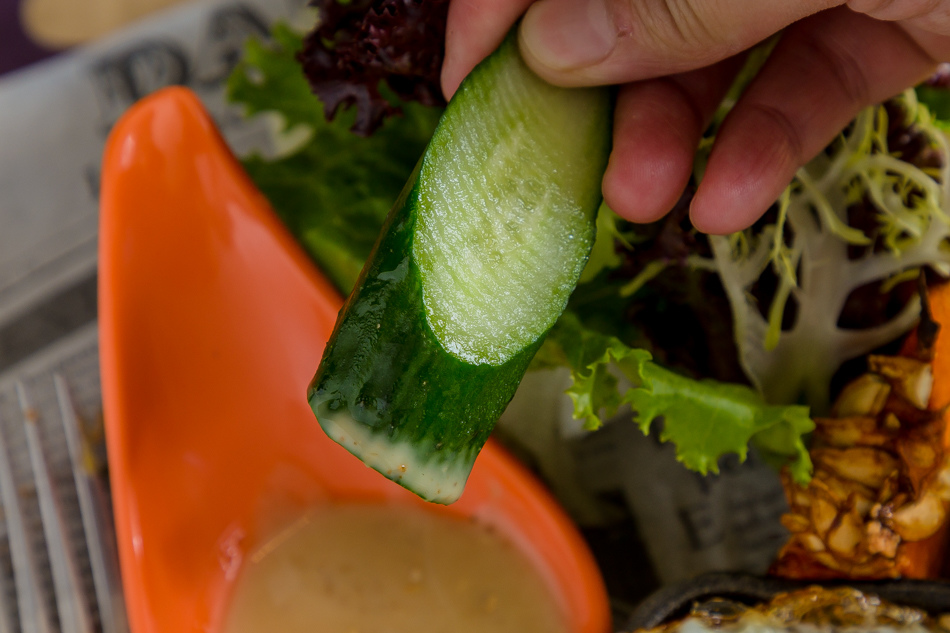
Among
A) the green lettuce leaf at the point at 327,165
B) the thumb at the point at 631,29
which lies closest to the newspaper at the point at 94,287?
the green lettuce leaf at the point at 327,165

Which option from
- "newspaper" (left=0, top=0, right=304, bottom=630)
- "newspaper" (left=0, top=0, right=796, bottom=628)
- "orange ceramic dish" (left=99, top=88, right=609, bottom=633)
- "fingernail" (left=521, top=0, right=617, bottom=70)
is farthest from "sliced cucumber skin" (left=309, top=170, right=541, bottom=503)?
"newspaper" (left=0, top=0, right=304, bottom=630)

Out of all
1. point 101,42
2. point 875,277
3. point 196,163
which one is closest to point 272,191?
point 196,163

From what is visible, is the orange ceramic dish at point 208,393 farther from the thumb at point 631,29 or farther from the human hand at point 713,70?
the thumb at point 631,29

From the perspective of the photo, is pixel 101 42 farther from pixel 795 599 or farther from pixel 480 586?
pixel 795 599

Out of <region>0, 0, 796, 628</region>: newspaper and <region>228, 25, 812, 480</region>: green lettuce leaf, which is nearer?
<region>228, 25, 812, 480</region>: green lettuce leaf

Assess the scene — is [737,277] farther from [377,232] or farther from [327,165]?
[327,165]

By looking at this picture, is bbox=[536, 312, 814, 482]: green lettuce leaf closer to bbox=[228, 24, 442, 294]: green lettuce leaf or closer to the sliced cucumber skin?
the sliced cucumber skin
